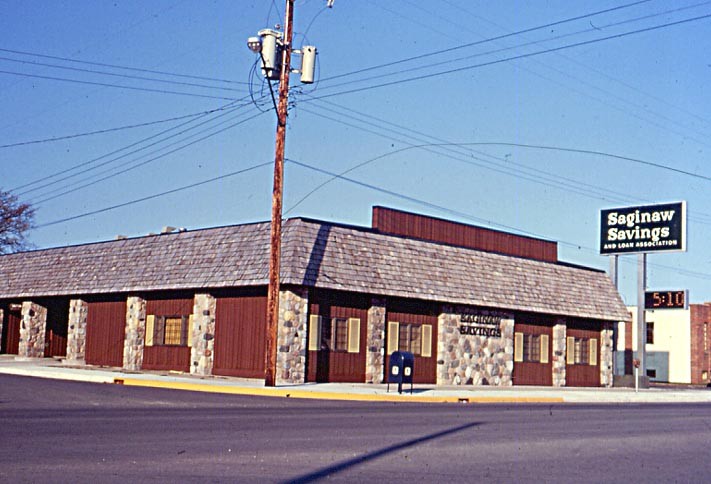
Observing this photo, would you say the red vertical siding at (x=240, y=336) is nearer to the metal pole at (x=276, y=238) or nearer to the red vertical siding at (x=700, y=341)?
the metal pole at (x=276, y=238)

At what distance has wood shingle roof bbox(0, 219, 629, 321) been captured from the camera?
1221 inches

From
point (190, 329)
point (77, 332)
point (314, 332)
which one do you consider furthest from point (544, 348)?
point (77, 332)

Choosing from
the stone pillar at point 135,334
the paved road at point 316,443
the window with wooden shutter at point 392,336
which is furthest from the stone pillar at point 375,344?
the paved road at point 316,443

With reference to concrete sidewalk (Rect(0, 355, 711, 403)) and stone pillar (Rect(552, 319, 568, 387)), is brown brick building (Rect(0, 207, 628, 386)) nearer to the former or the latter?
stone pillar (Rect(552, 319, 568, 387))

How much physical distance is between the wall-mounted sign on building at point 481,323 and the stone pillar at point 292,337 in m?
8.64

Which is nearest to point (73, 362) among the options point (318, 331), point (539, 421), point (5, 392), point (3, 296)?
point (3, 296)

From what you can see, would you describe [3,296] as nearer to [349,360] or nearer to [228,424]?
[349,360]

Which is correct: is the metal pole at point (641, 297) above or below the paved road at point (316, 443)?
above

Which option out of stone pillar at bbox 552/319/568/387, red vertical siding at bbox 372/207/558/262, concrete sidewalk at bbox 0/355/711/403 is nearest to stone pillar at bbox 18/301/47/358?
concrete sidewalk at bbox 0/355/711/403

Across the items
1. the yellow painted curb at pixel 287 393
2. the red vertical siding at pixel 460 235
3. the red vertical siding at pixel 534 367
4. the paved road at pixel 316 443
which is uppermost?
the red vertical siding at pixel 460 235

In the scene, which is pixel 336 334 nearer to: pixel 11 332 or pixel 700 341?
pixel 11 332

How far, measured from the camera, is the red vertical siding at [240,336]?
3119cm

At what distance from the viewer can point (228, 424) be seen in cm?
1493

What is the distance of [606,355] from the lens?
4438 centimetres
